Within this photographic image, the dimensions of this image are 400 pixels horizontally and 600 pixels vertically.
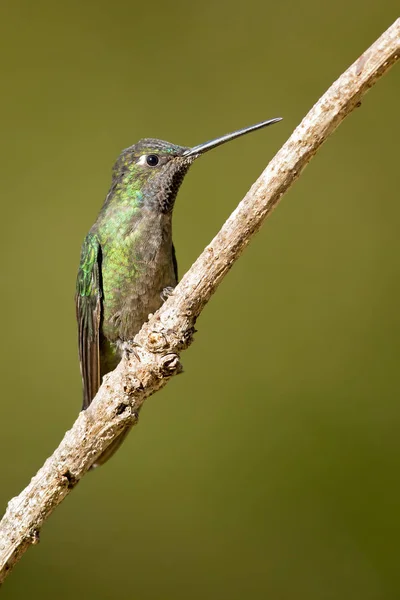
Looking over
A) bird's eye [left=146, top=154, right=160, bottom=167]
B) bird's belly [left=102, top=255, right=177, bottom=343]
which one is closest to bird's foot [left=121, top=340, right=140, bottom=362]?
bird's belly [left=102, top=255, right=177, bottom=343]

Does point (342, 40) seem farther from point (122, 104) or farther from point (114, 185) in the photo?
point (114, 185)

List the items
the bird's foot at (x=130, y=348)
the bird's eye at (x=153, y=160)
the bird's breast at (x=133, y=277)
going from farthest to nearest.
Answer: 1. the bird's eye at (x=153, y=160)
2. the bird's breast at (x=133, y=277)
3. the bird's foot at (x=130, y=348)

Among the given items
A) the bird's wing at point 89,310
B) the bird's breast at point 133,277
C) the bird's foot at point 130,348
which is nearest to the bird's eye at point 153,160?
the bird's breast at point 133,277

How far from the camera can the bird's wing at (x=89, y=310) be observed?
2678 millimetres

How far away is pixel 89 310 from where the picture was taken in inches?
108

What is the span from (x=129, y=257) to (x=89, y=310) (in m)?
0.27

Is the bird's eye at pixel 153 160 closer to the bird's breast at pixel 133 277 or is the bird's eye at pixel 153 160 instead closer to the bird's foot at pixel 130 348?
the bird's breast at pixel 133 277

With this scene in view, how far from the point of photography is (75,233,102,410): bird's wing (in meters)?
2.68

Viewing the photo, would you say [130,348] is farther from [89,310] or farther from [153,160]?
[153,160]

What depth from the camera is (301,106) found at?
12.0ft

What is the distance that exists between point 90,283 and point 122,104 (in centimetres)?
140

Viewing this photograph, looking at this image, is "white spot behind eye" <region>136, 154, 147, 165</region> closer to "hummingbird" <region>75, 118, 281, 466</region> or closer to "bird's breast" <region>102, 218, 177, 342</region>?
"hummingbird" <region>75, 118, 281, 466</region>

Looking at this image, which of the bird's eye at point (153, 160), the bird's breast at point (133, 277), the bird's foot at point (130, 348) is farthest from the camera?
the bird's eye at point (153, 160)

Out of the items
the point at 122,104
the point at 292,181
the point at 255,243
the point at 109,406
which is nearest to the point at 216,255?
the point at 292,181
